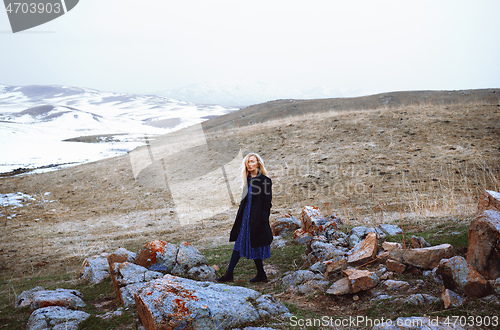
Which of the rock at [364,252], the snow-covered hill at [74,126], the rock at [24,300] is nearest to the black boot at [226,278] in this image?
the rock at [364,252]

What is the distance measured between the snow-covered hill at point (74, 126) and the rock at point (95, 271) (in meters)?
25.9

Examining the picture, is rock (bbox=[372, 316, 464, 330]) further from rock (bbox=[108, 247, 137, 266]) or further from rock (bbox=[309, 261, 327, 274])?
rock (bbox=[108, 247, 137, 266])

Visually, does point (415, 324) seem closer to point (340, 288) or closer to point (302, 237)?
point (340, 288)

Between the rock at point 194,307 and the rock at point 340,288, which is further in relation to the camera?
the rock at point 340,288

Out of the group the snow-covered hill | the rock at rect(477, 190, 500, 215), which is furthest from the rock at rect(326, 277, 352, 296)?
the snow-covered hill

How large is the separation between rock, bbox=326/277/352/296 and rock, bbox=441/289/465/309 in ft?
3.66

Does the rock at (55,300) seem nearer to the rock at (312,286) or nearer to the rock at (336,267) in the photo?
the rock at (312,286)

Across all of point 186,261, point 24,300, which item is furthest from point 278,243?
point 24,300

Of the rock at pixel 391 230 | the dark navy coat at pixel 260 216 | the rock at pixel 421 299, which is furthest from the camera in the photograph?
the rock at pixel 391 230

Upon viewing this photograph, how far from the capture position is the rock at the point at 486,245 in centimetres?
338

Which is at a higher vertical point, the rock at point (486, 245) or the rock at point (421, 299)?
the rock at point (486, 245)

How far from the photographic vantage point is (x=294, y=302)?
415 centimetres

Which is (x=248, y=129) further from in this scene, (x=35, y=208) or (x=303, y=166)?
(x=35, y=208)

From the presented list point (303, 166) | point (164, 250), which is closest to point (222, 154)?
point (303, 166)
